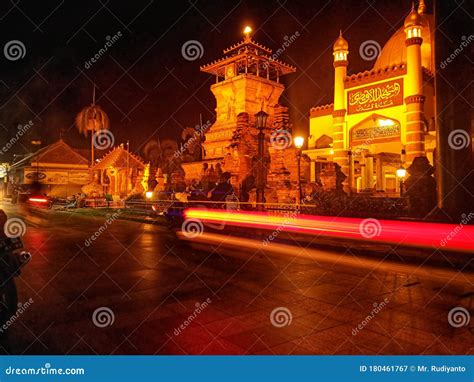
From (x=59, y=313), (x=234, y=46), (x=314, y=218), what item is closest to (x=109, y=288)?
(x=59, y=313)

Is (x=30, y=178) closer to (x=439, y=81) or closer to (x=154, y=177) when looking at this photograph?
(x=154, y=177)

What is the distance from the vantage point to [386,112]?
33.3 m

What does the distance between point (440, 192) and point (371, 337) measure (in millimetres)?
8826

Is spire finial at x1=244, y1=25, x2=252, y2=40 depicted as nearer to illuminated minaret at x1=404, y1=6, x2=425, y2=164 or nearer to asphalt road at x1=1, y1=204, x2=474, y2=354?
illuminated minaret at x1=404, y1=6, x2=425, y2=164

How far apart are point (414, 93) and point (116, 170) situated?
111 feet

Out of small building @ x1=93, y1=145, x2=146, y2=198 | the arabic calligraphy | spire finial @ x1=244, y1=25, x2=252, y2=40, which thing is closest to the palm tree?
small building @ x1=93, y1=145, x2=146, y2=198

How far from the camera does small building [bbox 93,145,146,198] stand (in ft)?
147

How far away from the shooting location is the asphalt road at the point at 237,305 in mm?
4086

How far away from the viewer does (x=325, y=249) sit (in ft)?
35.1

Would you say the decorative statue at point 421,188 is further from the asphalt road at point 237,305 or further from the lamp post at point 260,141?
the asphalt road at point 237,305

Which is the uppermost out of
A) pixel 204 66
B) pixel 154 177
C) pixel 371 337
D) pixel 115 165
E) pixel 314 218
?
pixel 204 66

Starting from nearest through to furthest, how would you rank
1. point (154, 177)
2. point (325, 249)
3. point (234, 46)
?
point (325, 249) → point (154, 177) → point (234, 46)

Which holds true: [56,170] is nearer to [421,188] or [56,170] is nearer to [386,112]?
[386,112]

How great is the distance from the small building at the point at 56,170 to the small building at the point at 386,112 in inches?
1374
